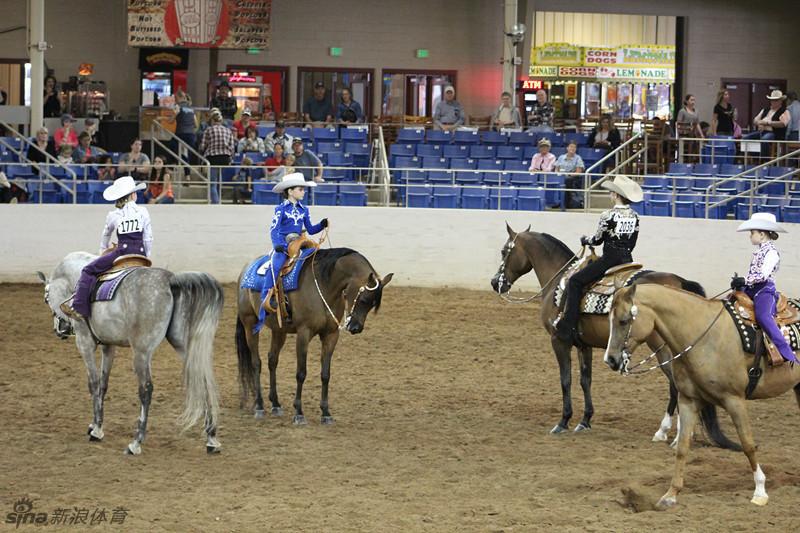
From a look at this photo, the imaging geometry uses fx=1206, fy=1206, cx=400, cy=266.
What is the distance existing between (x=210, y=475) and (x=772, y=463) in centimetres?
468

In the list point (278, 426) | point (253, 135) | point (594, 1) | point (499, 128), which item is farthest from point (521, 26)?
point (278, 426)

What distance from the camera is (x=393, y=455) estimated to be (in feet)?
34.2

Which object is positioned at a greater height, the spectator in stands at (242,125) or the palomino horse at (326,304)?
the spectator in stands at (242,125)

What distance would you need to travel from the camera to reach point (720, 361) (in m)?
8.94

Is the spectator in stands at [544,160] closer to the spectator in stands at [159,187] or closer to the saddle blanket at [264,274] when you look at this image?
the spectator in stands at [159,187]

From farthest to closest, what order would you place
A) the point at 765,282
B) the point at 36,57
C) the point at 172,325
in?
the point at 36,57
the point at 172,325
the point at 765,282

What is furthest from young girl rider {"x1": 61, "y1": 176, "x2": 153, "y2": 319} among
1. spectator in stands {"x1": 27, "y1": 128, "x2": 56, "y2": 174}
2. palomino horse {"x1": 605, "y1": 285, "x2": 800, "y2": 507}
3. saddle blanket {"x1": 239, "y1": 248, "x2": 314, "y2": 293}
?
spectator in stands {"x1": 27, "y1": 128, "x2": 56, "y2": 174}

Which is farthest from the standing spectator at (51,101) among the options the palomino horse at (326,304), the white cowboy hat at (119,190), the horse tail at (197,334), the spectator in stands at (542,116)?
the horse tail at (197,334)

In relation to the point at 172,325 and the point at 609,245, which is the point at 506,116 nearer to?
the point at 609,245

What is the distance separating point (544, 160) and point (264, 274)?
35.3ft

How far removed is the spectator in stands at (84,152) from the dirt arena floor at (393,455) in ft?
22.6

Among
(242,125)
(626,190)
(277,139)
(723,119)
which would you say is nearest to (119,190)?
(626,190)

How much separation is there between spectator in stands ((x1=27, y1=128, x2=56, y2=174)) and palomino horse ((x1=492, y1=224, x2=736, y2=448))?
1152 centimetres

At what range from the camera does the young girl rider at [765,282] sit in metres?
9.08
